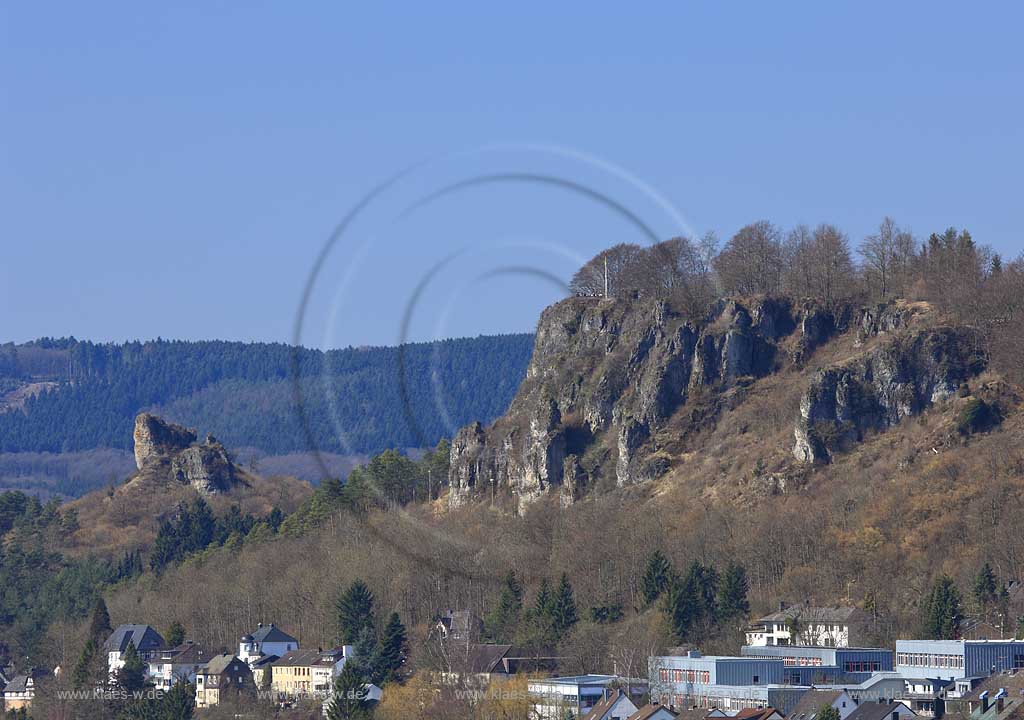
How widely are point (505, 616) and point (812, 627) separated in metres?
21.1

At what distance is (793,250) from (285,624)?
54.8m

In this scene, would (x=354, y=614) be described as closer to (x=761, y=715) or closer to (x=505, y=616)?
(x=505, y=616)

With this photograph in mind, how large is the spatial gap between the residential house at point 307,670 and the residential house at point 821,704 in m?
33.6

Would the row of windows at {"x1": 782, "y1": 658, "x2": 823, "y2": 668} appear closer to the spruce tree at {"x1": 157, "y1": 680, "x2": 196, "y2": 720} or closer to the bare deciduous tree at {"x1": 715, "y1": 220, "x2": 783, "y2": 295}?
the spruce tree at {"x1": 157, "y1": 680, "x2": 196, "y2": 720}

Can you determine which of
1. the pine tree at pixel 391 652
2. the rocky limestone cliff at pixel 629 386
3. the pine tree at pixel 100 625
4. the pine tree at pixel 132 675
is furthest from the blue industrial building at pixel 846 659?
the pine tree at pixel 100 625

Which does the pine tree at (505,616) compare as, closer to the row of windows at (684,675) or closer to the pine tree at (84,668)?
the row of windows at (684,675)

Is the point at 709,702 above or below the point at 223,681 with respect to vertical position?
below

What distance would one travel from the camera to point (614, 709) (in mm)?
101500

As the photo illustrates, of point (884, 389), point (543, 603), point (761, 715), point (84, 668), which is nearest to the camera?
point (761, 715)

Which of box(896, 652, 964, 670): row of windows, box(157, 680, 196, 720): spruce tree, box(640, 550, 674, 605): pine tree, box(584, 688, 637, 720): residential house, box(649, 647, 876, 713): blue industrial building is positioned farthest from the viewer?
box(640, 550, 674, 605): pine tree

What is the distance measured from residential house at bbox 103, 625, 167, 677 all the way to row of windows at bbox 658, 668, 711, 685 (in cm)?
4160

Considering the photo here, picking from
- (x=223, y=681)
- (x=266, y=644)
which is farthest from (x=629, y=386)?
(x=223, y=681)

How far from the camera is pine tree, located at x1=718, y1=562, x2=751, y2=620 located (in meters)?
124

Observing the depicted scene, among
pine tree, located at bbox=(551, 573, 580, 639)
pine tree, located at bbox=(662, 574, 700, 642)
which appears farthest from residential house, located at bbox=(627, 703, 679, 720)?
pine tree, located at bbox=(551, 573, 580, 639)
